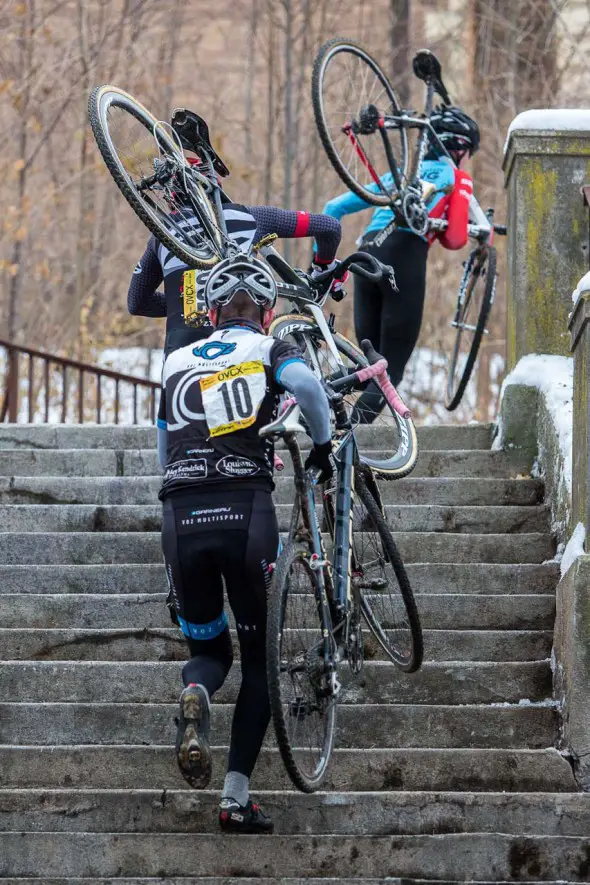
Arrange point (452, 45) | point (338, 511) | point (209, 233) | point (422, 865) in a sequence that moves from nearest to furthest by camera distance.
A: 1. point (422, 865)
2. point (338, 511)
3. point (209, 233)
4. point (452, 45)

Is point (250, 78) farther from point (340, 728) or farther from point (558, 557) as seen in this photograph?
point (340, 728)

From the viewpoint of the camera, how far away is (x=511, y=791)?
19.5 ft

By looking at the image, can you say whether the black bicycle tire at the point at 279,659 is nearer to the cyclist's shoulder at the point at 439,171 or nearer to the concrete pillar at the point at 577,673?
the concrete pillar at the point at 577,673

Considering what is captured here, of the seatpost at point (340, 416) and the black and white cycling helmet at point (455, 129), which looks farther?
the black and white cycling helmet at point (455, 129)

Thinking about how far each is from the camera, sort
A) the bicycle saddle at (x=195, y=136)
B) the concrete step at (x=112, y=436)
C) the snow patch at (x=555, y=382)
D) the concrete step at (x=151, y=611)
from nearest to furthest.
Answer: the concrete step at (x=151, y=611) < the bicycle saddle at (x=195, y=136) < the snow patch at (x=555, y=382) < the concrete step at (x=112, y=436)

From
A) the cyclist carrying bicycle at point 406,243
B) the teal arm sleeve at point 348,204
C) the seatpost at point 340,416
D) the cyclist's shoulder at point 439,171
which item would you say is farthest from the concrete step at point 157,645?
the cyclist's shoulder at point 439,171

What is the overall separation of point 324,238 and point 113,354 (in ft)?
64.5

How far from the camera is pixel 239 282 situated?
5648mm

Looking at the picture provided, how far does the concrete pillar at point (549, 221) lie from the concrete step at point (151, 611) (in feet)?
7.68

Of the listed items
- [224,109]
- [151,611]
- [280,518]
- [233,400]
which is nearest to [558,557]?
[280,518]

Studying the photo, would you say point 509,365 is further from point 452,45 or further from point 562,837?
point 452,45

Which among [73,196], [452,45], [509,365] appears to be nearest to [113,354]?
[73,196]

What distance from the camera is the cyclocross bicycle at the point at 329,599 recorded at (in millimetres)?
5195

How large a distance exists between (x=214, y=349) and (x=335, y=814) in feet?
5.88
